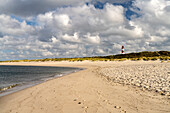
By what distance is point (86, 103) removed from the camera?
781 centimetres

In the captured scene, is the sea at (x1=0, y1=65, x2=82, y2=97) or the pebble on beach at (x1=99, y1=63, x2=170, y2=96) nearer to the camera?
the pebble on beach at (x1=99, y1=63, x2=170, y2=96)

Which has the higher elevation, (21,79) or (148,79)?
(148,79)

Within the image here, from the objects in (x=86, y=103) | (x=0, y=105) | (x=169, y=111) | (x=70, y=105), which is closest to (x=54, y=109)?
(x=70, y=105)

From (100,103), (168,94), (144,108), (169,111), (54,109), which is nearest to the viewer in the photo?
(169,111)

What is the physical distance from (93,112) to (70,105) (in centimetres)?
175

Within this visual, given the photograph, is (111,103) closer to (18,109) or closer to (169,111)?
(169,111)

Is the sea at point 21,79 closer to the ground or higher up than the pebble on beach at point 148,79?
closer to the ground

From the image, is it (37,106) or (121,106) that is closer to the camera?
(121,106)

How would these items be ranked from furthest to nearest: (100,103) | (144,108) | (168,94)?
(168,94) → (100,103) → (144,108)

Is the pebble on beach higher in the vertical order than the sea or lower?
higher

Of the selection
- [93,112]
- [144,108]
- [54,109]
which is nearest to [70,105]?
[54,109]

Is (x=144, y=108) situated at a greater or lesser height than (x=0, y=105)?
greater

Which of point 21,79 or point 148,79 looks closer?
point 148,79

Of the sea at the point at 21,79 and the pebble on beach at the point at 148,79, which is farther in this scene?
the sea at the point at 21,79
